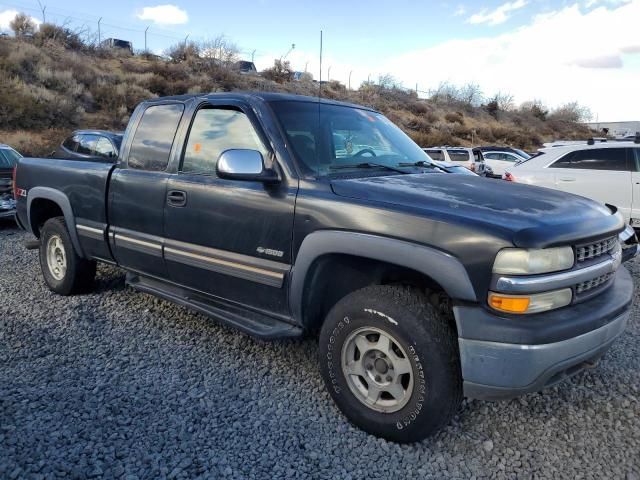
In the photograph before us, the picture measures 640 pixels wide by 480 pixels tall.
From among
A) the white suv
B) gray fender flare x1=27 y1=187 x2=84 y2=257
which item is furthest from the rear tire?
the white suv

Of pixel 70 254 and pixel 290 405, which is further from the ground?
pixel 70 254

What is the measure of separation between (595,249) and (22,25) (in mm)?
34476

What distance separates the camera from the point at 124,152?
4.34 meters

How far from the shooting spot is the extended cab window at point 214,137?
3508mm

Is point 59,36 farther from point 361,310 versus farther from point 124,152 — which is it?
point 361,310

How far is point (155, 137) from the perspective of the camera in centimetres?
412

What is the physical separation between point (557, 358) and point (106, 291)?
14.5 feet

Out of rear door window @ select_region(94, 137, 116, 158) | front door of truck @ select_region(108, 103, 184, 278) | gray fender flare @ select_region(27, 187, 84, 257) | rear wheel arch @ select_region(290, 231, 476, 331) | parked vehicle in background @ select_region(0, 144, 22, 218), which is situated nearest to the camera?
rear wheel arch @ select_region(290, 231, 476, 331)

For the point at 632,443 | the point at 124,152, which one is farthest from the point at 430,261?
the point at 124,152

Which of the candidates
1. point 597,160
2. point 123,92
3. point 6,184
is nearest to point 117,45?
point 123,92

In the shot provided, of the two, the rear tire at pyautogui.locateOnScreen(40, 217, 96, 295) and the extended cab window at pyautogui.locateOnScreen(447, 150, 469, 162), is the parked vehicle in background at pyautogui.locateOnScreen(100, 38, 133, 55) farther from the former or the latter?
the rear tire at pyautogui.locateOnScreen(40, 217, 96, 295)

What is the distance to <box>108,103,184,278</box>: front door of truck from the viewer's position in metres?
3.92

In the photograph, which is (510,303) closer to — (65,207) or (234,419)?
(234,419)

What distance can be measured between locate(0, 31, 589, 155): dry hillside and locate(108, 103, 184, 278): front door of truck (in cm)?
1496
